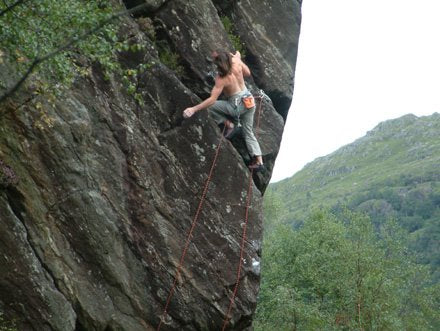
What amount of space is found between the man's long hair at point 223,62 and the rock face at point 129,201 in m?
0.94

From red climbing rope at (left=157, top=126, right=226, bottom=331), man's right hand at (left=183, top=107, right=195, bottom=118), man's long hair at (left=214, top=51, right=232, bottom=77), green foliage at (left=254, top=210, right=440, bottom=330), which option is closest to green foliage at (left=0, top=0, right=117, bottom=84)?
man's right hand at (left=183, top=107, right=195, bottom=118)

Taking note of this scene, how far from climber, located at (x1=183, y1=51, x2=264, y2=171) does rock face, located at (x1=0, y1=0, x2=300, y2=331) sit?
45 cm

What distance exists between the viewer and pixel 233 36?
62.9ft

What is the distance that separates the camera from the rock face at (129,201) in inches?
523

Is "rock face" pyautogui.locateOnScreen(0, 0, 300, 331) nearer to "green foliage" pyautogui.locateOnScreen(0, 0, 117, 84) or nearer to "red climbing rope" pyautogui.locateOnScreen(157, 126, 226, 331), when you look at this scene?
"red climbing rope" pyautogui.locateOnScreen(157, 126, 226, 331)

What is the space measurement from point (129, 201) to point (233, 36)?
654 cm

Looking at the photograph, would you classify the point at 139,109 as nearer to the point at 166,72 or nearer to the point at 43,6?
the point at 166,72

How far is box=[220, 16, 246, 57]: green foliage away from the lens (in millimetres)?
19094

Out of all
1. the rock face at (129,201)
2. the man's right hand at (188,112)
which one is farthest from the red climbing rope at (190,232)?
the man's right hand at (188,112)

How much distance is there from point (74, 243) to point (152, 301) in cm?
226

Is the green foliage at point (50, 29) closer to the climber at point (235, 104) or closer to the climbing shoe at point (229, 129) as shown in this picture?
the climber at point (235, 104)

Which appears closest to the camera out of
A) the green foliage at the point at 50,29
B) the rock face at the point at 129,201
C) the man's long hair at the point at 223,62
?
the green foliage at the point at 50,29

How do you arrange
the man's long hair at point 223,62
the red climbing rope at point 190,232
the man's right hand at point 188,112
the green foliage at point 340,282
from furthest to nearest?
the green foliage at point 340,282, the man's long hair at point 223,62, the man's right hand at point 188,112, the red climbing rope at point 190,232

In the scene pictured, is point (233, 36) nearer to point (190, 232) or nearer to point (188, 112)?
point (188, 112)
